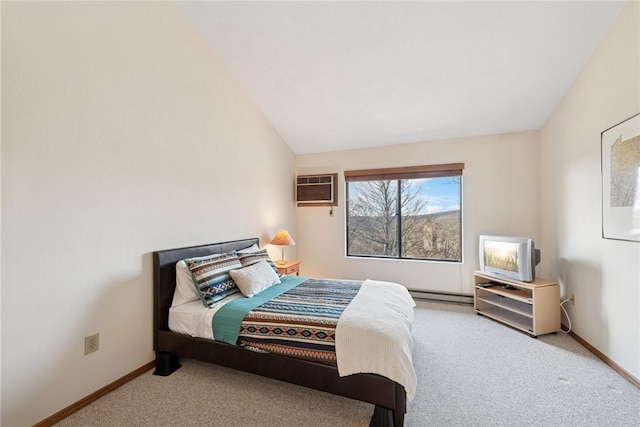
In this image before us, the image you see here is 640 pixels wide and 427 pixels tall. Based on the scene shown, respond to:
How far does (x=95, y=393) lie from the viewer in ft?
6.03

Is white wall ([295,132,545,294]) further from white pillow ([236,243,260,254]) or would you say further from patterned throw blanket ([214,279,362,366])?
patterned throw blanket ([214,279,362,366])

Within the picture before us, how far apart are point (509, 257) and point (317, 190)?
2814 mm

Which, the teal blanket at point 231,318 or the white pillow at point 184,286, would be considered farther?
the white pillow at point 184,286

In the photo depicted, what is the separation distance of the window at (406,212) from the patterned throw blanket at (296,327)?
221cm

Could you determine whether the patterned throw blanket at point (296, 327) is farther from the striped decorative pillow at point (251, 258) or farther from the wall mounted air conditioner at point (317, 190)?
the wall mounted air conditioner at point (317, 190)

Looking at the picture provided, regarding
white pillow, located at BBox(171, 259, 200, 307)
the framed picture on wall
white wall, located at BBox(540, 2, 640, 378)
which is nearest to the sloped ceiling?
white wall, located at BBox(540, 2, 640, 378)

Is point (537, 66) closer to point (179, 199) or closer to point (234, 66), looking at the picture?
point (234, 66)

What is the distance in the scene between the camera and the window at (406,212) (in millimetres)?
3904

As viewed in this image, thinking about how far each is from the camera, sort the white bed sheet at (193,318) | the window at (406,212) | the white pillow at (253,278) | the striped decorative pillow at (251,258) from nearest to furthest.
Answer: the white bed sheet at (193,318) < the white pillow at (253,278) < the striped decorative pillow at (251,258) < the window at (406,212)

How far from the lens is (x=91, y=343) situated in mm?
1828

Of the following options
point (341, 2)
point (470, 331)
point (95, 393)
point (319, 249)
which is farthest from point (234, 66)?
point (470, 331)

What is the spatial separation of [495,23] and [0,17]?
11.1 feet

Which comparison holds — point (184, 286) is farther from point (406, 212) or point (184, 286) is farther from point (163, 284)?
point (406, 212)

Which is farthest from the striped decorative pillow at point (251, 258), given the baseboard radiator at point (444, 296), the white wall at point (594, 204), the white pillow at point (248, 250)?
the white wall at point (594, 204)
